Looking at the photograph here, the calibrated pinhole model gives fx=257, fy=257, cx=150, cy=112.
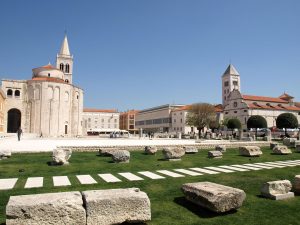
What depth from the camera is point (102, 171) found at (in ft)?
35.1

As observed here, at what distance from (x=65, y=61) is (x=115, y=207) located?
8653 centimetres

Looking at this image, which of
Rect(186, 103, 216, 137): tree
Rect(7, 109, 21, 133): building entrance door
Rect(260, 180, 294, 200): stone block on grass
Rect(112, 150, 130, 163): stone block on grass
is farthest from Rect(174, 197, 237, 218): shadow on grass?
Rect(7, 109, 21, 133): building entrance door

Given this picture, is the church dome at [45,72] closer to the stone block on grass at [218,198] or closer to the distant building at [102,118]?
the distant building at [102,118]

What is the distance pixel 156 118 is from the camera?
Answer: 113500mm

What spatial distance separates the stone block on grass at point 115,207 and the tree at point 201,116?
59.6 meters

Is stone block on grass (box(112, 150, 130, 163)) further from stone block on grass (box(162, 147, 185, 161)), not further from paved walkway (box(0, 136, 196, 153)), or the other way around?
paved walkway (box(0, 136, 196, 153))

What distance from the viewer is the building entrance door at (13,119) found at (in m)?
63.9

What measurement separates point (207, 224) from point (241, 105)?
77410 millimetres

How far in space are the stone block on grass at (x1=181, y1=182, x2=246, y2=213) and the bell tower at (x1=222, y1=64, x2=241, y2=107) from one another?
4131 inches

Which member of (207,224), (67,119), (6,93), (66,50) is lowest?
(207,224)

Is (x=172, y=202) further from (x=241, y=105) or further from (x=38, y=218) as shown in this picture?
(x=241, y=105)

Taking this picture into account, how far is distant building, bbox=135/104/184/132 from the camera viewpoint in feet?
341

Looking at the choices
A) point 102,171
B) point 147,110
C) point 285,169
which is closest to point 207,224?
point 102,171

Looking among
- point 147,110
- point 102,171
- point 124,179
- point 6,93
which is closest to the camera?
point 124,179
